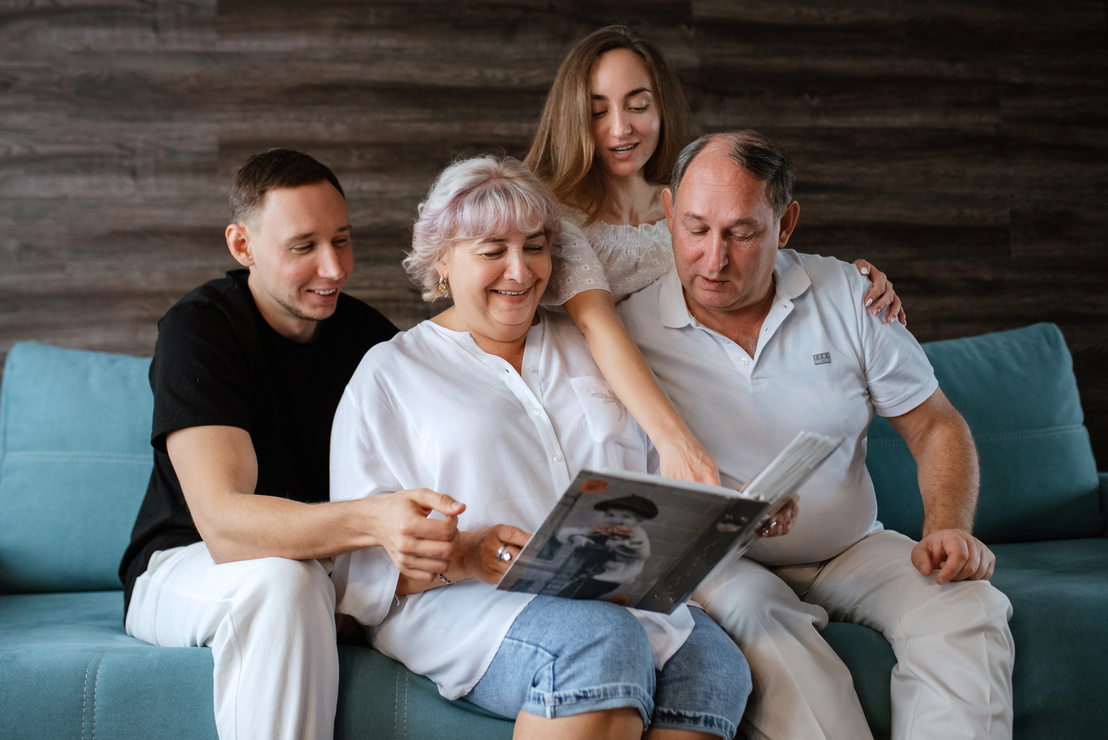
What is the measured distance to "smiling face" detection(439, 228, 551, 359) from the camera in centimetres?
A: 158

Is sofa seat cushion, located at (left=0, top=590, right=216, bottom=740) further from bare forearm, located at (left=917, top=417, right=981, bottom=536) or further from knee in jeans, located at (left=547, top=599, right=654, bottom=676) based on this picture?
bare forearm, located at (left=917, top=417, right=981, bottom=536)

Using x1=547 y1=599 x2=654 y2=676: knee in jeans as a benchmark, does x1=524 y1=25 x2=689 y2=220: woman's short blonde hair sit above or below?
above

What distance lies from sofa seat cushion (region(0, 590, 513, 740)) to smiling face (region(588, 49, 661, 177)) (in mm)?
1203

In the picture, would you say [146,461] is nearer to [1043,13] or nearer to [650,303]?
[650,303]

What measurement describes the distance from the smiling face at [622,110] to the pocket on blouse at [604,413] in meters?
0.62

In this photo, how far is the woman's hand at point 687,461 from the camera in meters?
1.45

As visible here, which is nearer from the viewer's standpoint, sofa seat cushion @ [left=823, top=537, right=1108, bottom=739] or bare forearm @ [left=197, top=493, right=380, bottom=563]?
bare forearm @ [left=197, top=493, right=380, bottom=563]

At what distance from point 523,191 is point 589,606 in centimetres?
76

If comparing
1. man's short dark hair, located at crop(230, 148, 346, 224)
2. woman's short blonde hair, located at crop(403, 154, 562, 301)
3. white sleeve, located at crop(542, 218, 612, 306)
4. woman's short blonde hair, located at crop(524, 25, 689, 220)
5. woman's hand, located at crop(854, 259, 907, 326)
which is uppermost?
woman's short blonde hair, located at crop(524, 25, 689, 220)

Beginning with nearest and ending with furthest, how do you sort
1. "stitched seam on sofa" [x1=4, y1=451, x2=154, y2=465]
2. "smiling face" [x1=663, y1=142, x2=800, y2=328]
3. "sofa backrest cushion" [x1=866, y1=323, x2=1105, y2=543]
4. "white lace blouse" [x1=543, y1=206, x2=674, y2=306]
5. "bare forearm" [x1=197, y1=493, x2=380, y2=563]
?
"bare forearm" [x1=197, y1=493, x2=380, y2=563], "smiling face" [x1=663, y1=142, x2=800, y2=328], "white lace blouse" [x1=543, y1=206, x2=674, y2=306], "stitched seam on sofa" [x1=4, y1=451, x2=154, y2=465], "sofa backrest cushion" [x1=866, y1=323, x2=1105, y2=543]

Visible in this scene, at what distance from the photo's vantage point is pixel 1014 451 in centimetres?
227

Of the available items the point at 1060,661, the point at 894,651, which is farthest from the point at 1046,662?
the point at 894,651

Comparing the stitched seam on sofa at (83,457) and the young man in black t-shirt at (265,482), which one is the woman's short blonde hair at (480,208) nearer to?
the young man in black t-shirt at (265,482)

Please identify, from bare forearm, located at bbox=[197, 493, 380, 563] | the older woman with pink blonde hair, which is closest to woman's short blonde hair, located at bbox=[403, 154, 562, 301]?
the older woman with pink blonde hair
